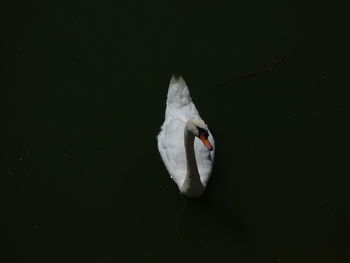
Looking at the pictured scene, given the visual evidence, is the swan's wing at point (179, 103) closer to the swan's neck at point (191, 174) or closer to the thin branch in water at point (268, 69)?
the thin branch in water at point (268, 69)

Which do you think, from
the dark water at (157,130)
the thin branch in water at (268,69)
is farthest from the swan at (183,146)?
the thin branch in water at (268,69)

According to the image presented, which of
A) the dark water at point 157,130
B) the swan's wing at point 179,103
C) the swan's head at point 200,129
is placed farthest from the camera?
the swan's wing at point 179,103

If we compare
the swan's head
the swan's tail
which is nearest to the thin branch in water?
the swan's tail

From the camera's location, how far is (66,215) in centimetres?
618

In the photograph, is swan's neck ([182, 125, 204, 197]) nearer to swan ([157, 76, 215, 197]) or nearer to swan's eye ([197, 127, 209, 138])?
swan ([157, 76, 215, 197])

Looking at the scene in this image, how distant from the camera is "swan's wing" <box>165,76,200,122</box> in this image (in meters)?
6.35

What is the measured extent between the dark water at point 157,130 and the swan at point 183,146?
0.61 feet

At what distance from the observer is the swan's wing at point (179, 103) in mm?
6352

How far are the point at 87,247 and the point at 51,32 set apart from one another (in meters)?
2.50

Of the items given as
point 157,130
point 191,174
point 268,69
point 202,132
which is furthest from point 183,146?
point 268,69

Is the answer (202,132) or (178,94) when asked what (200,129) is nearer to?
(202,132)

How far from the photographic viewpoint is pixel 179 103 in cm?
640

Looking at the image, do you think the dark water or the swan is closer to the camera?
the swan

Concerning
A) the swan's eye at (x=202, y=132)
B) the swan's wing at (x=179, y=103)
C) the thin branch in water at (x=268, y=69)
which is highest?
the thin branch in water at (x=268, y=69)
